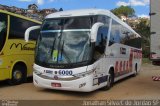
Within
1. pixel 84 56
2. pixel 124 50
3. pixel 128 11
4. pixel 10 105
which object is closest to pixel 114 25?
pixel 124 50

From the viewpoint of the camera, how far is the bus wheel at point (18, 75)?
16027 millimetres

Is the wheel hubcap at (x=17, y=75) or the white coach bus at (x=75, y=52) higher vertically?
the white coach bus at (x=75, y=52)

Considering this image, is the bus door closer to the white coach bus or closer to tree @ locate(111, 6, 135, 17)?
the white coach bus

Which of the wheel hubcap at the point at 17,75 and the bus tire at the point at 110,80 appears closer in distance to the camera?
the bus tire at the point at 110,80

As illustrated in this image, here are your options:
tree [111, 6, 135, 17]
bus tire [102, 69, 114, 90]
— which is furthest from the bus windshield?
tree [111, 6, 135, 17]

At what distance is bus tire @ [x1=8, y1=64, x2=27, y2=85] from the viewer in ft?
52.5

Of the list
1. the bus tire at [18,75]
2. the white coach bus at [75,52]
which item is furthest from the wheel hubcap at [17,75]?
the white coach bus at [75,52]

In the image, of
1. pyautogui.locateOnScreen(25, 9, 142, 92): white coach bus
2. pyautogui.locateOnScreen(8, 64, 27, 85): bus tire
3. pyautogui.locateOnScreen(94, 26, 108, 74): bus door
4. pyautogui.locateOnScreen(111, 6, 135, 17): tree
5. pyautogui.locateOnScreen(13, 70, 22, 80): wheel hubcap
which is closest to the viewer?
pyautogui.locateOnScreen(25, 9, 142, 92): white coach bus

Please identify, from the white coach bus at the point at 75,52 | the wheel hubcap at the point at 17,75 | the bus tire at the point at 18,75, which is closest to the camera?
the white coach bus at the point at 75,52

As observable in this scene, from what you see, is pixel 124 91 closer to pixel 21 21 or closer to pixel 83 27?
pixel 83 27

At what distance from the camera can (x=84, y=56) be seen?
12.9 meters

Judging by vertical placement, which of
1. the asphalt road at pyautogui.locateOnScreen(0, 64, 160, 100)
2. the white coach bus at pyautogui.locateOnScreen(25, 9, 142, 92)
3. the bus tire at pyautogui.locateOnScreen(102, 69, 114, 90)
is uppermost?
the white coach bus at pyautogui.locateOnScreen(25, 9, 142, 92)

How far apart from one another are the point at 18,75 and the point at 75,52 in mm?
4328

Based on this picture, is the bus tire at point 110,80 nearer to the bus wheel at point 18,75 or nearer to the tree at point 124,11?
the bus wheel at point 18,75
